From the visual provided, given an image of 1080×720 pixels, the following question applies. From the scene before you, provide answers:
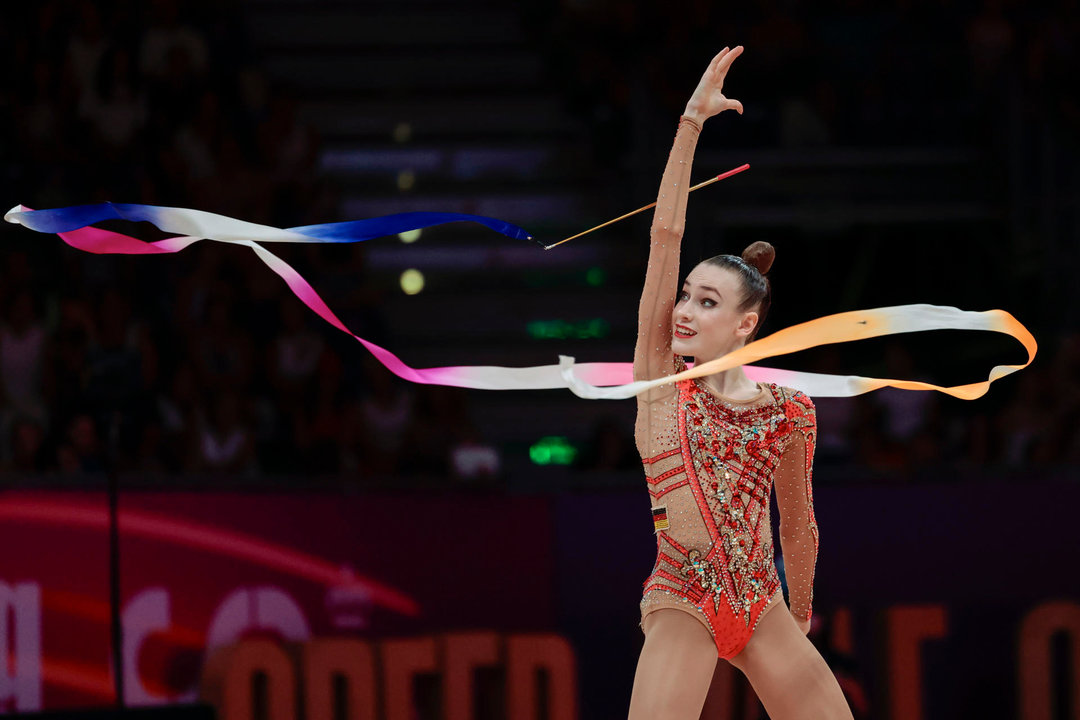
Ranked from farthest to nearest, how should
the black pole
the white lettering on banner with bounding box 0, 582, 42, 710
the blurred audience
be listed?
the blurred audience
the white lettering on banner with bounding box 0, 582, 42, 710
the black pole

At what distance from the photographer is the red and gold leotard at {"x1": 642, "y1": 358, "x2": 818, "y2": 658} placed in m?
3.17

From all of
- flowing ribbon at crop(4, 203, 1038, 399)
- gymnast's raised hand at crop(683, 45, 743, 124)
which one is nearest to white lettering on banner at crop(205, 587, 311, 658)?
flowing ribbon at crop(4, 203, 1038, 399)

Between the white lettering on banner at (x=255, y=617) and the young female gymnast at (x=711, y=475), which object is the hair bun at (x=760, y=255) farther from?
the white lettering on banner at (x=255, y=617)

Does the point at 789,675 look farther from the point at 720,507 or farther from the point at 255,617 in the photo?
the point at 255,617

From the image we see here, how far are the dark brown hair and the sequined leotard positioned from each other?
17 cm

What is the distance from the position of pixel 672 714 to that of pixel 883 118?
5868 mm

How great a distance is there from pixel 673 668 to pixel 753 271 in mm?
927

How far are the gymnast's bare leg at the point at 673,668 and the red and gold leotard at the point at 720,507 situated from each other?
0.03 meters

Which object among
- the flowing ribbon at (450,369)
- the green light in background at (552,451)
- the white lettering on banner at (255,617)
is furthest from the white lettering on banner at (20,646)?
the green light in background at (552,451)

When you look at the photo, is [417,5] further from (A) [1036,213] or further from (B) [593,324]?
(A) [1036,213]

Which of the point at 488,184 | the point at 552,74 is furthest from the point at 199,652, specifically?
the point at 552,74

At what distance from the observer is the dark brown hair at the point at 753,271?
130 inches

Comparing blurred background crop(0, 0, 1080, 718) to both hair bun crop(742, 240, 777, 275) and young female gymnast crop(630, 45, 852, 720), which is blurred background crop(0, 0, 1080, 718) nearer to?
young female gymnast crop(630, 45, 852, 720)

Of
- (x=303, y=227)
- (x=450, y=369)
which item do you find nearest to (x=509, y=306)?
(x=450, y=369)
